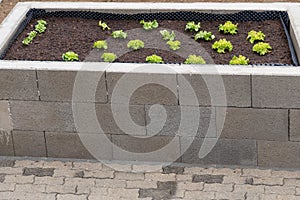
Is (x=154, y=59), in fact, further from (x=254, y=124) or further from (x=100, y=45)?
(x=254, y=124)

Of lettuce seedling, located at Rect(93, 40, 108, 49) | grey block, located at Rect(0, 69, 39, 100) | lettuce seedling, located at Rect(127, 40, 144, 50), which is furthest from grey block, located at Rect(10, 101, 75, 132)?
lettuce seedling, located at Rect(127, 40, 144, 50)

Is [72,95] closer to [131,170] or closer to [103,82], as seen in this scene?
[103,82]

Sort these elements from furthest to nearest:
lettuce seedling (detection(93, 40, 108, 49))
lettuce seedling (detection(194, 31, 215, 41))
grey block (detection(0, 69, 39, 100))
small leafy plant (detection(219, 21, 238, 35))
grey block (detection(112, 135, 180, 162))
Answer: small leafy plant (detection(219, 21, 238, 35))
lettuce seedling (detection(194, 31, 215, 41))
lettuce seedling (detection(93, 40, 108, 49))
grey block (detection(112, 135, 180, 162))
grey block (detection(0, 69, 39, 100))

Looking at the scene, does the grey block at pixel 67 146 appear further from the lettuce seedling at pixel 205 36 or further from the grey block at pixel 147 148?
the lettuce seedling at pixel 205 36

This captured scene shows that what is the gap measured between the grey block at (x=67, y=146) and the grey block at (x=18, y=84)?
49cm

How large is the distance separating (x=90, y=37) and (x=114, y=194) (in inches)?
76.1

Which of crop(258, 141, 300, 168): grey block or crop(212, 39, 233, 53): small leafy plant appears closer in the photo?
crop(258, 141, 300, 168): grey block

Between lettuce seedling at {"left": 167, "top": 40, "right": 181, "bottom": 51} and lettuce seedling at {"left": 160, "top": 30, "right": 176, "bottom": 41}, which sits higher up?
lettuce seedling at {"left": 160, "top": 30, "right": 176, "bottom": 41}

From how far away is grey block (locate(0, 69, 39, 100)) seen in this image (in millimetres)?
7078

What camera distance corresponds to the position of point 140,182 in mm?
Result: 7074

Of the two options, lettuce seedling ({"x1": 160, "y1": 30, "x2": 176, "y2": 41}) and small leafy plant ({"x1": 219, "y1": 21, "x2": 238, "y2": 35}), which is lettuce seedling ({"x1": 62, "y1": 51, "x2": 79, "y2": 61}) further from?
small leafy plant ({"x1": 219, "y1": 21, "x2": 238, "y2": 35})

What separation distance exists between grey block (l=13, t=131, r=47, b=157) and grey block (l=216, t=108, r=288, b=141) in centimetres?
187

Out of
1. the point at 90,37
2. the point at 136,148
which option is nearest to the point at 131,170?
the point at 136,148

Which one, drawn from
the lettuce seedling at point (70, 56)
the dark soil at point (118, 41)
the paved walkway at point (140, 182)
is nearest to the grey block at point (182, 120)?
the paved walkway at point (140, 182)
